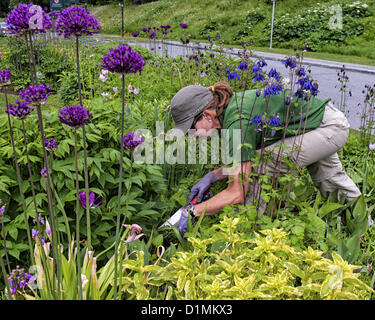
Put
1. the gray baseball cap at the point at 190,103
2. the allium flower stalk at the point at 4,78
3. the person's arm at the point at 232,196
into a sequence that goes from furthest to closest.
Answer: the gray baseball cap at the point at 190,103, the person's arm at the point at 232,196, the allium flower stalk at the point at 4,78

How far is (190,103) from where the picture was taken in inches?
99.5

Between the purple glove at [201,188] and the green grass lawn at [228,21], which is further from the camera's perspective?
the green grass lawn at [228,21]

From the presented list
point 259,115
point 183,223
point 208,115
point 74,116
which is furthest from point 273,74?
point 74,116

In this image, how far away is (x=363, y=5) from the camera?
14.1 m

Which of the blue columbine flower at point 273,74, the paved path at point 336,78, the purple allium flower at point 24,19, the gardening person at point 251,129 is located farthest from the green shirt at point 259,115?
the paved path at point 336,78

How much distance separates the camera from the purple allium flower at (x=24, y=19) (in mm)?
1181

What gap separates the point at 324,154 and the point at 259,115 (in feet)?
2.03

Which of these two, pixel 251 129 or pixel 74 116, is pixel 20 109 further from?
pixel 251 129

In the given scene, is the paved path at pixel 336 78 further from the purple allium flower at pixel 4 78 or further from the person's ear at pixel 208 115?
the purple allium flower at pixel 4 78

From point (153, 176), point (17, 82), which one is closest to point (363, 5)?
point (17, 82)

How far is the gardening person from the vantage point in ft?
8.04

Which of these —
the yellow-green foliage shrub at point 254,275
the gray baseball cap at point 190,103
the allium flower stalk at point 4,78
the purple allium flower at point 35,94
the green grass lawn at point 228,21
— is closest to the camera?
the purple allium flower at point 35,94

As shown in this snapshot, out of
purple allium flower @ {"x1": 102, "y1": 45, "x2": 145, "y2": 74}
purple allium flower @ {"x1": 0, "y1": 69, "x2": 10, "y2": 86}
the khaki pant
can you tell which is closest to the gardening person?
the khaki pant
